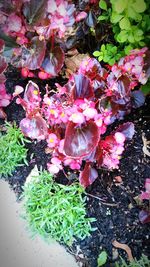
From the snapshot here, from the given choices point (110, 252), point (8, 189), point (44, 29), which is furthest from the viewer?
point (8, 189)

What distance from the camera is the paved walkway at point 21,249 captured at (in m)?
1.76

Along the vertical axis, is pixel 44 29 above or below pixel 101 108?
above

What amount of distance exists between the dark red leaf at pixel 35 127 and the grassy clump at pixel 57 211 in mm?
255

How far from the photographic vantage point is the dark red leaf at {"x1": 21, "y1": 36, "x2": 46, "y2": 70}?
187 cm

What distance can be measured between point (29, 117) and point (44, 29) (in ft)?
1.35

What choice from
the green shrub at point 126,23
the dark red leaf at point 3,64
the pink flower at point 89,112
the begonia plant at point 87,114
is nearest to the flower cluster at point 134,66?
the begonia plant at point 87,114

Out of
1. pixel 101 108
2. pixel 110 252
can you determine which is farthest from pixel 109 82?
pixel 110 252

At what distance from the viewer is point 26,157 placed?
1999 millimetres

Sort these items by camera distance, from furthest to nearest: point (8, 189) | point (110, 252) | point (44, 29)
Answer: point (8, 189) → point (44, 29) → point (110, 252)

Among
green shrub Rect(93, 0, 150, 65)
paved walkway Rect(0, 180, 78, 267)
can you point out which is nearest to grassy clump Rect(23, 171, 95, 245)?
paved walkway Rect(0, 180, 78, 267)

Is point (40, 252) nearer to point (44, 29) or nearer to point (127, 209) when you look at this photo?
point (127, 209)

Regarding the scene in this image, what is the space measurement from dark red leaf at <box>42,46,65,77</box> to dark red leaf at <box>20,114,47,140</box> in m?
0.31

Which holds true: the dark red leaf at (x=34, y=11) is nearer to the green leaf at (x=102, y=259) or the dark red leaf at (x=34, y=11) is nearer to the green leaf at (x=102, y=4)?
→ the green leaf at (x=102, y=4)

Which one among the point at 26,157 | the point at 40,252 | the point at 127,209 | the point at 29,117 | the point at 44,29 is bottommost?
the point at 40,252
